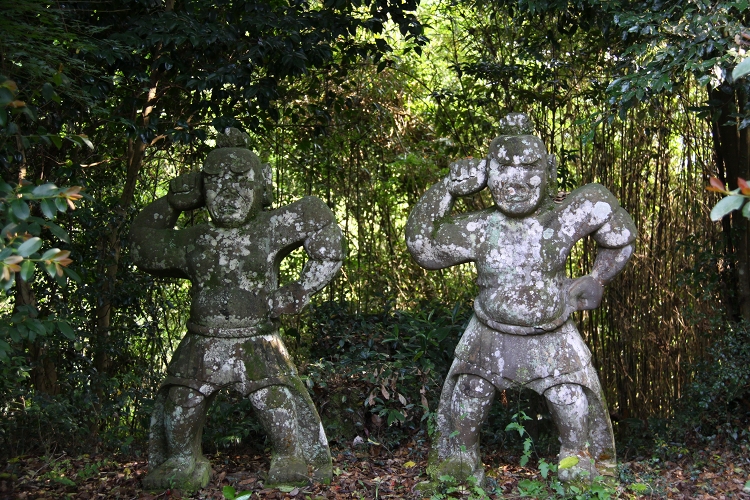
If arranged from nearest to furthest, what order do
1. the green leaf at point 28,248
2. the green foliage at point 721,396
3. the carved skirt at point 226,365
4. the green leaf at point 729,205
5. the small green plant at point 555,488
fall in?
the green leaf at point 729,205 < the green leaf at point 28,248 < the small green plant at point 555,488 < the carved skirt at point 226,365 < the green foliage at point 721,396

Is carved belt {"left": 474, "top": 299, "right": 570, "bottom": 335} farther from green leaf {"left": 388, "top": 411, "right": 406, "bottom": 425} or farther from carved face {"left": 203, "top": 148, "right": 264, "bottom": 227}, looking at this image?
carved face {"left": 203, "top": 148, "right": 264, "bottom": 227}

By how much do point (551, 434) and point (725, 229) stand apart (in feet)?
6.13

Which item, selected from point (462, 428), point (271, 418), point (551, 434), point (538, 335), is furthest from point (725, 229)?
point (271, 418)

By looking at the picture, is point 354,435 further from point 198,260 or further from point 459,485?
point 198,260

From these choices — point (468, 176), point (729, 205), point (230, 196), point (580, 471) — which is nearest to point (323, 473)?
point (580, 471)

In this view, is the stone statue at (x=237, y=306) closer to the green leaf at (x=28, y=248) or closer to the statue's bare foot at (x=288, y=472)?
the statue's bare foot at (x=288, y=472)

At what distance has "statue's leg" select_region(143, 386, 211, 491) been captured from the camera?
453 cm

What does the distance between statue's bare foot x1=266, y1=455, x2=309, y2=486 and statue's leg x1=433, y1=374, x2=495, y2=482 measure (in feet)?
2.33

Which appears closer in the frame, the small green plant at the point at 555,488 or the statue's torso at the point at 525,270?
the small green plant at the point at 555,488

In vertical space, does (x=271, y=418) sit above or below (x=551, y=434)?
above

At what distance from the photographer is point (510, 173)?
4398mm

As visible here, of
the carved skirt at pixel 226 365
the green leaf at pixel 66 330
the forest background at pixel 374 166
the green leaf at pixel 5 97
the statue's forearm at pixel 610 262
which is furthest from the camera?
the forest background at pixel 374 166

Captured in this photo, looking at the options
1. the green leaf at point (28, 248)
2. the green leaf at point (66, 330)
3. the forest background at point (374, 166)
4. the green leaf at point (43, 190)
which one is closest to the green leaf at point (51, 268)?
the green leaf at point (28, 248)

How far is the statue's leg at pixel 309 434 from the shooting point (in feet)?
15.3
